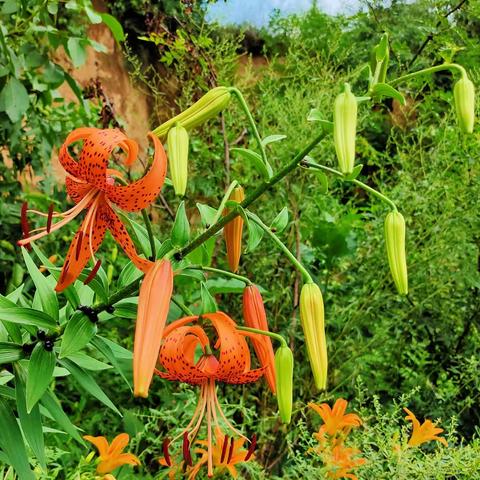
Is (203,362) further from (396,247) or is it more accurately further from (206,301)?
(396,247)

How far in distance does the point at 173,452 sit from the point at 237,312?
0.58 m

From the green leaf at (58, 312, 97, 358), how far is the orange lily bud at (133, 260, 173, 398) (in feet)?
0.46

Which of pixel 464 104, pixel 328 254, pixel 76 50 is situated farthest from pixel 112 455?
pixel 76 50

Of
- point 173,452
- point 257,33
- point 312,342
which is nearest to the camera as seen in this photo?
point 312,342

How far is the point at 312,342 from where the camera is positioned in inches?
26.5

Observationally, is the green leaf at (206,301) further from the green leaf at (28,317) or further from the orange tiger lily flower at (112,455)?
the orange tiger lily flower at (112,455)

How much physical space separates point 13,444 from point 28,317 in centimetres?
17

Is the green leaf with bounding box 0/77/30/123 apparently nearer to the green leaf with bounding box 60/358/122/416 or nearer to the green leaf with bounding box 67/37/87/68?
the green leaf with bounding box 67/37/87/68

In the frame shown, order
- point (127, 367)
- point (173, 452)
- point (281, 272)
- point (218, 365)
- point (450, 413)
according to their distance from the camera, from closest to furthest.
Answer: point (218, 365), point (173, 452), point (127, 367), point (450, 413), point (281, 272)

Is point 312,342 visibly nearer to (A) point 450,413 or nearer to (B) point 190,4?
(A) point 450,413

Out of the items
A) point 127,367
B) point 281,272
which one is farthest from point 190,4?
point 127,367

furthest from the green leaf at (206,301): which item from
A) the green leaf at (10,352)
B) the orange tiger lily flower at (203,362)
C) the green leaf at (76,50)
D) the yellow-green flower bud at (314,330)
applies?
the green leaf at (76,50)

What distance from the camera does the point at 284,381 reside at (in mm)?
704

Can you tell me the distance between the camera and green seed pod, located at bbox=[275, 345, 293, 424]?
700mm
